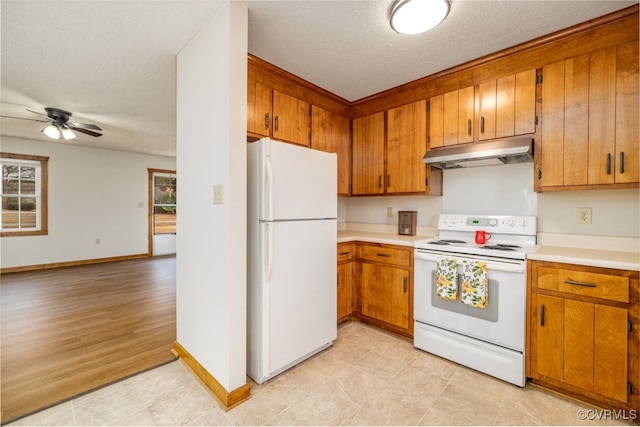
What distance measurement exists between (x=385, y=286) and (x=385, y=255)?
0.96 ft

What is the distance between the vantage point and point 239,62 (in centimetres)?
172

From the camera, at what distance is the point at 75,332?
270 cm

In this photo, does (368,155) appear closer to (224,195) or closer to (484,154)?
(484,154)

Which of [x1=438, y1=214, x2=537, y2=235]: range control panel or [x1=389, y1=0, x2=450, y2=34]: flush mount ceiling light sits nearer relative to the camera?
[x1=389, y1=0, x2=450, y2=34]: flush mount ceiling light

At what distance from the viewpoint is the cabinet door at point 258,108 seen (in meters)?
2.29

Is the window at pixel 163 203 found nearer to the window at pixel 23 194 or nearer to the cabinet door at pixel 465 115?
the window at pixel 23 194

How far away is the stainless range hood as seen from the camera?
2117 mm

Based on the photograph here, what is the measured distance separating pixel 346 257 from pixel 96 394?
6.80ft

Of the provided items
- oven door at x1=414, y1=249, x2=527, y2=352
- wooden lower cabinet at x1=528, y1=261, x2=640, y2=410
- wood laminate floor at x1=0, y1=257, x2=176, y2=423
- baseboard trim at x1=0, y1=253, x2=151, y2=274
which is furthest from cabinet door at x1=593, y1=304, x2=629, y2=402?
baseboard trim at x1=0, y1=253, x2=151, y2=274

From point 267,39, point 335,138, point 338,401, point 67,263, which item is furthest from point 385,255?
point 67,263

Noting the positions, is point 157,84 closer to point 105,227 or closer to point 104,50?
point 104,50

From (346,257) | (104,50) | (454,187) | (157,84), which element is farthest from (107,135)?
(454,187)

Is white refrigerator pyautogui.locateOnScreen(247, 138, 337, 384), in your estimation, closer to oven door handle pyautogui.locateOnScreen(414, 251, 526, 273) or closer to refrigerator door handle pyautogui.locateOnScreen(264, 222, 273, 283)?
refrigerator door handle pyautogui.locateOnScreen(264, 222, 273, 283)

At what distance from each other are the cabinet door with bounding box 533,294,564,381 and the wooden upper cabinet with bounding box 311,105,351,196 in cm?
200
